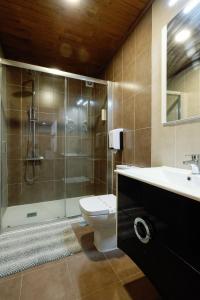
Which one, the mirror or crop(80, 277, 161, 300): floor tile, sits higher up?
the mirror

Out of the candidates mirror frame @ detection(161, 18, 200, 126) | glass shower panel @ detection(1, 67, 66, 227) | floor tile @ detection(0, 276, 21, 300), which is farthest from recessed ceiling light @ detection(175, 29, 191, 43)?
floor tile @ detection(0, 276, 21, 300)

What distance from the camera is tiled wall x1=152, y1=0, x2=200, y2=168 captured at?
1.17 metres

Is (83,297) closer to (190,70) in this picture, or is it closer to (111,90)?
(190,70)

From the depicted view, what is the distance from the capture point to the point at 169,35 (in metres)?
1.34

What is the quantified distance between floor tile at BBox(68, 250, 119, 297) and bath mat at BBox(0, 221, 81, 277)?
0.42 ft

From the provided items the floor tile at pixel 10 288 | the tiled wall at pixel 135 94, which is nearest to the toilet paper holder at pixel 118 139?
the tiled wall at pixel 135 94

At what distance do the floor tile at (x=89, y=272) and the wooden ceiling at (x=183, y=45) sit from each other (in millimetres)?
1688

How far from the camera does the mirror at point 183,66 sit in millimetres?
1120

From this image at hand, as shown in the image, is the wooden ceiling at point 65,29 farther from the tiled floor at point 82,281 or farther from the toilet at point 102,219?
the tiled floor at point 82,281

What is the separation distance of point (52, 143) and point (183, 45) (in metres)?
2.21

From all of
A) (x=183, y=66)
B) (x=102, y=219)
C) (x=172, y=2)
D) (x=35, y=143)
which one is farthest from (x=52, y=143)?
(x=172, y=2)

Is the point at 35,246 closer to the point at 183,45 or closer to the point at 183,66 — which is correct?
the point at 183,66

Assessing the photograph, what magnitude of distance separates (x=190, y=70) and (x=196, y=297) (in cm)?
130

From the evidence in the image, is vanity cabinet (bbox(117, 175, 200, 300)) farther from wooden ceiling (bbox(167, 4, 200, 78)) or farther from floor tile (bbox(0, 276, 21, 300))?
wooden ceiling (bbox(167, 4, 200, 78))
